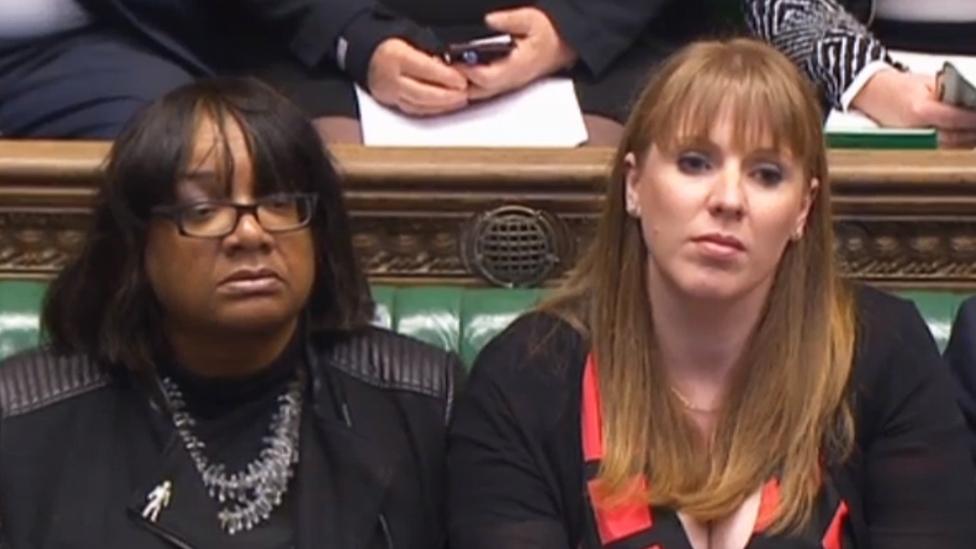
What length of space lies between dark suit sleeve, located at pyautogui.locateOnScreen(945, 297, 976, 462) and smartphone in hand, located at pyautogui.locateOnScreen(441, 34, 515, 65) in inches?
24.2

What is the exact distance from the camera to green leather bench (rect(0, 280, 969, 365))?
2088mm

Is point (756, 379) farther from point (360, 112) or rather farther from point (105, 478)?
point (360, 112)

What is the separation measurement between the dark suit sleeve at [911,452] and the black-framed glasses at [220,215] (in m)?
0.53

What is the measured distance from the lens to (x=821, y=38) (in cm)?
238

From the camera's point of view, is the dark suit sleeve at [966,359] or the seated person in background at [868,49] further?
the seated person in background at [868,49]

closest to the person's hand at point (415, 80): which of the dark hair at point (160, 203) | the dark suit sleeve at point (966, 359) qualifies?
the dark hair at point (160, 203)

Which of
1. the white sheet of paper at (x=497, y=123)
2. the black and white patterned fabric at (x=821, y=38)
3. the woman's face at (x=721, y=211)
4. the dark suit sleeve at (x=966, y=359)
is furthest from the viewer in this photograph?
the black and white patterned fabric at (x=821, y=38)

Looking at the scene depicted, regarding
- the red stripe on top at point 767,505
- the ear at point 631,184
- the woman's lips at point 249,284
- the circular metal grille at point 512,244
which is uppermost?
the ear at point 631,184

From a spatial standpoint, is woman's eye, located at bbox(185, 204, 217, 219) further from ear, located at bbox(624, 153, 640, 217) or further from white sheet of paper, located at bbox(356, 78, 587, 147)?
white sheet of paper, located at bbox(356, 78, 587, 147)

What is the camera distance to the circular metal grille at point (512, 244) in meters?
2.13

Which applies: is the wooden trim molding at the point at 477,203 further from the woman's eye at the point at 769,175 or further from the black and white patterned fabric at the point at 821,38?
the woman's eye at the point at 769,175

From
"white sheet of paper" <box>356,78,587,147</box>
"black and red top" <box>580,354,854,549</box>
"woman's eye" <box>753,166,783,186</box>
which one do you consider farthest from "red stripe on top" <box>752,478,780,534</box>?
"white sheet of paper" <box>356,78,587,147</box>

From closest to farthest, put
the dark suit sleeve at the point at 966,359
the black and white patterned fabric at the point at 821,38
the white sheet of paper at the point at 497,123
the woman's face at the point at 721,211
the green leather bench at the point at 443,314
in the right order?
1. the woman's face at the point at 721,211
2. the dark suit sleeve at the point at 966,359
3. the green leather bench at the point at 443,314
4. the white sheet of paper at the point at 497,123
5. the black and white patterned fabric at the point at 821,38

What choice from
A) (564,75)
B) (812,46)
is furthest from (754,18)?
(564,75)
